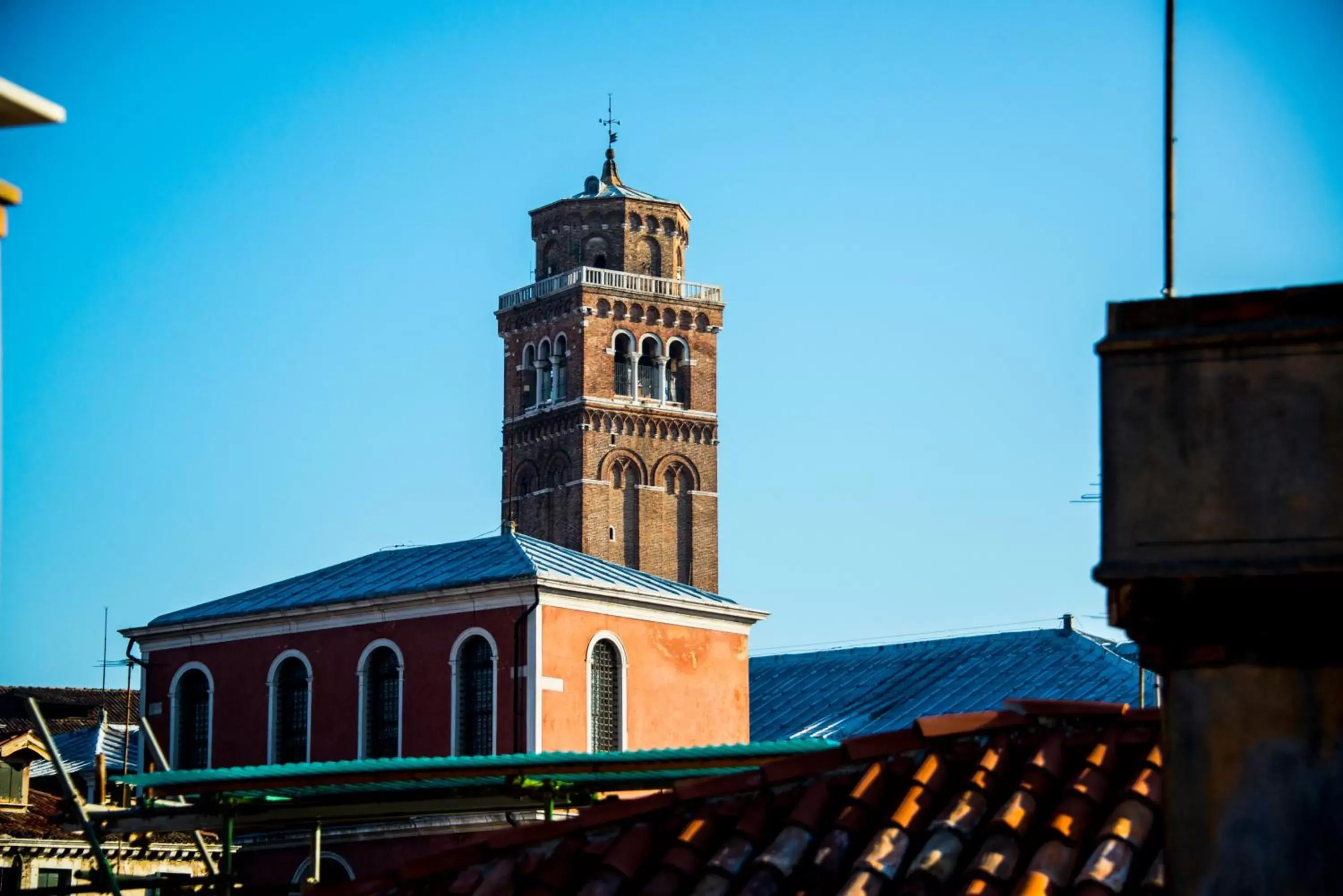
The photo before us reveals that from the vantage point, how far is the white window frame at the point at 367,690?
32500mm

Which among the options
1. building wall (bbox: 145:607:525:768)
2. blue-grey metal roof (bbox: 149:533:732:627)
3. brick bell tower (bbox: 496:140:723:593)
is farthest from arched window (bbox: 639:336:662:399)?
building wall (bbox: 145:607:525:768)

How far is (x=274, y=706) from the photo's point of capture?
33938mm

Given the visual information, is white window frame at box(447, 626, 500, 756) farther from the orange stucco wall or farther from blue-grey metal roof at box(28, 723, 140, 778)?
blue-grey metal roof at box(28, 723, 140, 778)

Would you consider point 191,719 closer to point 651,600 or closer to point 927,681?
point 651,600

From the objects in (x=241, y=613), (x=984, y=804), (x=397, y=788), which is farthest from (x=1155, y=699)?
(x=984, y=804)

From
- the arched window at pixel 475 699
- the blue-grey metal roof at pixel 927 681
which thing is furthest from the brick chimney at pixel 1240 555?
the blue-grey metal roof at pixel 927 681

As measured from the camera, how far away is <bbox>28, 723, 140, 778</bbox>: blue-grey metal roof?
37.8 metres

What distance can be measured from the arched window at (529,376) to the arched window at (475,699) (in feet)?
146

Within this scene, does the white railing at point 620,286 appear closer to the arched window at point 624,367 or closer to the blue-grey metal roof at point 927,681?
the arched window at point 624,367

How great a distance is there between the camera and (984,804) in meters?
9.41

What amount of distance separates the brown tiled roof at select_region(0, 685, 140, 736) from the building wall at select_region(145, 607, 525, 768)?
12.2m

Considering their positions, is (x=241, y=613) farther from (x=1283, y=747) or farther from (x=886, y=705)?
(x=1283, y=747)

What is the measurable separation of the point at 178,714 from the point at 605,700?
7.03 m

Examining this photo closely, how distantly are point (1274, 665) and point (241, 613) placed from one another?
28976 mm
